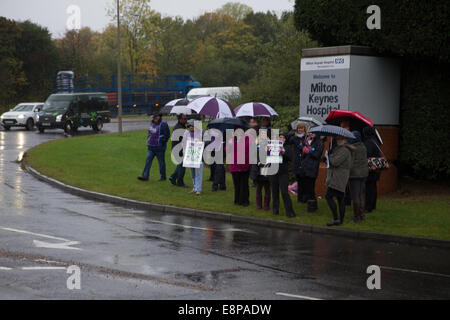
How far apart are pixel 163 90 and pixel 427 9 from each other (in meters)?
45.3

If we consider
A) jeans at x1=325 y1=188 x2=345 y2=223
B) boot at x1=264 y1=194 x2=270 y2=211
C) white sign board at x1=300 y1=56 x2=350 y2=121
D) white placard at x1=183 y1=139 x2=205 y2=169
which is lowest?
boot at x1=264 y1=194 x2=270 y2=211

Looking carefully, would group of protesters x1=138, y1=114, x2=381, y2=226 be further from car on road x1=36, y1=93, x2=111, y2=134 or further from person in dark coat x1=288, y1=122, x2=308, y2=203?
car on road x1=36, y1=93, x2=111, y2=134

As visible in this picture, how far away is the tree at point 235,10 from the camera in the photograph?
108m

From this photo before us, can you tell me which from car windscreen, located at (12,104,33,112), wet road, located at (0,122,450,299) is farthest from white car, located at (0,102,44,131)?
wet road, located at (0,122,450,299)

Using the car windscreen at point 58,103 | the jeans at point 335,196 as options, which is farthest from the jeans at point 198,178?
the car windscreen at point 58,103

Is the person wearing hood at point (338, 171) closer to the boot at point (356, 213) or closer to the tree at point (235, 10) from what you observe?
the boot at point (356, 213)

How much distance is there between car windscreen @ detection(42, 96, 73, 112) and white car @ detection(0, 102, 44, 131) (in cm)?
275

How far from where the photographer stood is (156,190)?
17.2 meters

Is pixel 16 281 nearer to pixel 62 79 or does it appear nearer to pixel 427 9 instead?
pixel 427 9

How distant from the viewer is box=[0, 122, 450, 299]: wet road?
24.9ft

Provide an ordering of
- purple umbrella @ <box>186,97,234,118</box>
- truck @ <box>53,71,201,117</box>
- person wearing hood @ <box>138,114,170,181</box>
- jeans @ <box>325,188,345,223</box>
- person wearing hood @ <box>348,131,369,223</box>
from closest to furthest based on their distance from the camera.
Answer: jeans @ <box>325,188,345,223</box>, person wearing hood @ <box>348,131,369,223</box>, purple umbrella @ <box>186,97,234,118</box>, person wearing hood @ <box>138,114,170,181</box>, truck @ <box>53,71,201,117</box>

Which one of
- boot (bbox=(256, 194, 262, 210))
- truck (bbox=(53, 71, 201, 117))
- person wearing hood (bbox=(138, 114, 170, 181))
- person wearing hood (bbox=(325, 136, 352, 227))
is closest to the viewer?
person wearing hood (bbox=(325, 136, 352, 227))

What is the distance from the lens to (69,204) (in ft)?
48.7

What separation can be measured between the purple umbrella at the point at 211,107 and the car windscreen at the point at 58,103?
75.2 ft
